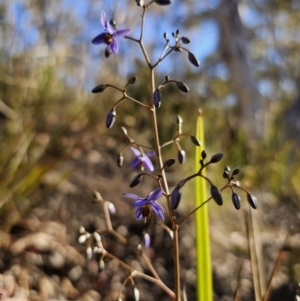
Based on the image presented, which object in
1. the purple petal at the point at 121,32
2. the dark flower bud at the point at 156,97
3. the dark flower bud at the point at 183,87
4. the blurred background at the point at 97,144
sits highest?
the blurred background at the point at 97,144

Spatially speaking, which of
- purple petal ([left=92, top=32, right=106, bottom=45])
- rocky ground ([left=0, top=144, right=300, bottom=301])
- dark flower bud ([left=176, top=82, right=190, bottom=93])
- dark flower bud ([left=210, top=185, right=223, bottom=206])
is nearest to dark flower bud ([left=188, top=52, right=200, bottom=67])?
dark flower bud ([left=176, top=82, right=190, bottom=93])

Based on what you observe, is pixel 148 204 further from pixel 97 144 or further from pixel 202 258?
pixel 97 144

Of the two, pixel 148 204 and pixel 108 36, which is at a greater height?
pixel 108 36

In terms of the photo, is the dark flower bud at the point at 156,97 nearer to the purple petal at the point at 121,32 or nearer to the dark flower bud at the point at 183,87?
the dark flower bud at the point at 183,87

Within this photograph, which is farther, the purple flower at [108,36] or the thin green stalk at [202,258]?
the thin green stalk at [202,258]

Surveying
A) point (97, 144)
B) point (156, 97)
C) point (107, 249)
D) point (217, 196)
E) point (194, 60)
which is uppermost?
point (97, 144)

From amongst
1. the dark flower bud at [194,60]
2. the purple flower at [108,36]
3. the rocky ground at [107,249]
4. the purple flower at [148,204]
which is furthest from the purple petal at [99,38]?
the rocky ground at [107,249]

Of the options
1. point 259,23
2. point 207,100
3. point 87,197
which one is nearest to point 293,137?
point 207,100

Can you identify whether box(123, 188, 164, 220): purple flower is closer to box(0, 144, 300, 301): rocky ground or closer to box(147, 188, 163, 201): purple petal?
box(147, 188, 163, 201): purple petal

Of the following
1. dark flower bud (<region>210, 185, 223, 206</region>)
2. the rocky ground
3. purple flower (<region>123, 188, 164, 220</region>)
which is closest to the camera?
dark flower bud (<region>210, 185, 223, 206</region>)

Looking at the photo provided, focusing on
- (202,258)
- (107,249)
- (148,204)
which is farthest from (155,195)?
(107,249)
